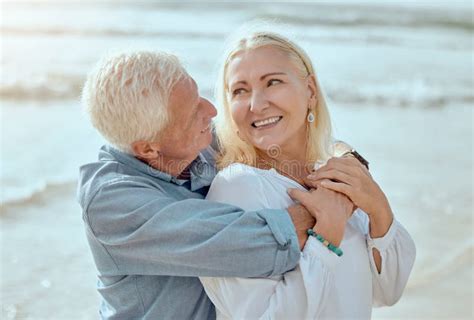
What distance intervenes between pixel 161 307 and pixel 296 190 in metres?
0.57

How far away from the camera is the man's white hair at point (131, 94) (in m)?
2.29

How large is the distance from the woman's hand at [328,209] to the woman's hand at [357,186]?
0.03m

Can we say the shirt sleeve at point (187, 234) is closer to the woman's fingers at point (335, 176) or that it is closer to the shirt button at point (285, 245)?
the shirt button at point (285, 245)

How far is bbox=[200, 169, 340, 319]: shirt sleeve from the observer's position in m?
2.25

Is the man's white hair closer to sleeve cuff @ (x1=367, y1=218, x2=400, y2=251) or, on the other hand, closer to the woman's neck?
the woman's neck

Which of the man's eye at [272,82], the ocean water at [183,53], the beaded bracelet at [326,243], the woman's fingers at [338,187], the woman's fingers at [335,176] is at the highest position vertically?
the man's eye at [272,82]

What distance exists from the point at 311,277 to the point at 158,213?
1.64ft

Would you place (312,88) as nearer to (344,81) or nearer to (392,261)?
(392,261)

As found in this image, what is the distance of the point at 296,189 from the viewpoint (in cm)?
244

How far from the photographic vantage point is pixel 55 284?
461cm

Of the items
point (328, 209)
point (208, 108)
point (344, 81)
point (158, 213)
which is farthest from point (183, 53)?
point (158, 213)

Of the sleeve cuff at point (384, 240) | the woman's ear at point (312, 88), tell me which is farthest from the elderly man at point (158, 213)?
the woman's ear at point (312, 88)

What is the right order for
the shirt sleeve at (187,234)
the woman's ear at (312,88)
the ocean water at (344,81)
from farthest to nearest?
the ocean water at (344,81)
the woman's ear at (312,88)
the shirt sleeve at (187,234)

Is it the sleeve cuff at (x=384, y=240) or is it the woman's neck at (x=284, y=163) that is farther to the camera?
the woman's neck at (x=284, y=163)
